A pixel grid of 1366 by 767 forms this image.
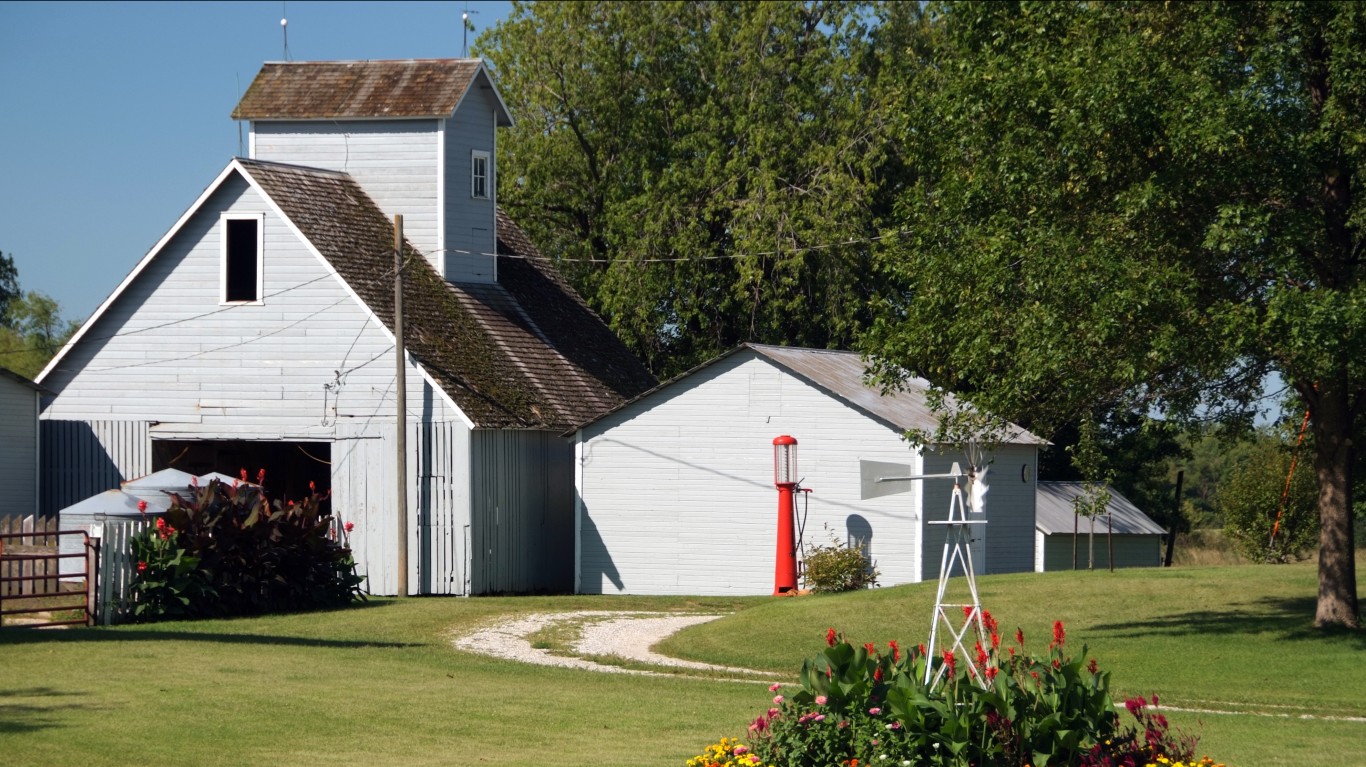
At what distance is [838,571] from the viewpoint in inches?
1170

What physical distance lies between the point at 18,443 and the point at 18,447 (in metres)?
0.08

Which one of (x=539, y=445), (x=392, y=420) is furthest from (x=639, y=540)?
(x=392, y=420)

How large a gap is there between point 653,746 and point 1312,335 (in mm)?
9678

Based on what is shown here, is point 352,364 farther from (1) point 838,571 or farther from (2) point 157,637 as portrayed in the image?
(2) point 157,637

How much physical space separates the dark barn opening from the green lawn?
297 inches

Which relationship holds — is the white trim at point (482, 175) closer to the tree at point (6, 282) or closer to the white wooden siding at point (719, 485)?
the white wooden siding at point (719, 485)

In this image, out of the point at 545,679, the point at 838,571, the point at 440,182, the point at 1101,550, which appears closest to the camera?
the point at 545,679

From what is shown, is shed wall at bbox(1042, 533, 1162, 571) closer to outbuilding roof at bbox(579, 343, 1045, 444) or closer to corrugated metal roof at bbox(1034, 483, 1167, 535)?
corrugated metal roof at bbox(1034, 483, 1167, 535)

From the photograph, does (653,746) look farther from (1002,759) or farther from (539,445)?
(539,445)

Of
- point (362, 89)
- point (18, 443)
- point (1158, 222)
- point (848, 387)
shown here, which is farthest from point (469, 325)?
point (1158, 222)

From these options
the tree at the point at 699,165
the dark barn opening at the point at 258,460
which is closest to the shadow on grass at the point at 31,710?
the dark barn opening at the point at 258,460

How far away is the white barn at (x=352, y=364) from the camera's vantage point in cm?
3133

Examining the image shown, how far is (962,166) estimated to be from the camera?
23.0 metres

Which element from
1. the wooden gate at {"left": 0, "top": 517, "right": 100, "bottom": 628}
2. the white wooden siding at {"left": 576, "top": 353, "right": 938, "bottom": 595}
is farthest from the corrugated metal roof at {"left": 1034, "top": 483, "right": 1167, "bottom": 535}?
the wooden gate at {"left": 0, "top": 517, "right": 100, "bottom": 628}
